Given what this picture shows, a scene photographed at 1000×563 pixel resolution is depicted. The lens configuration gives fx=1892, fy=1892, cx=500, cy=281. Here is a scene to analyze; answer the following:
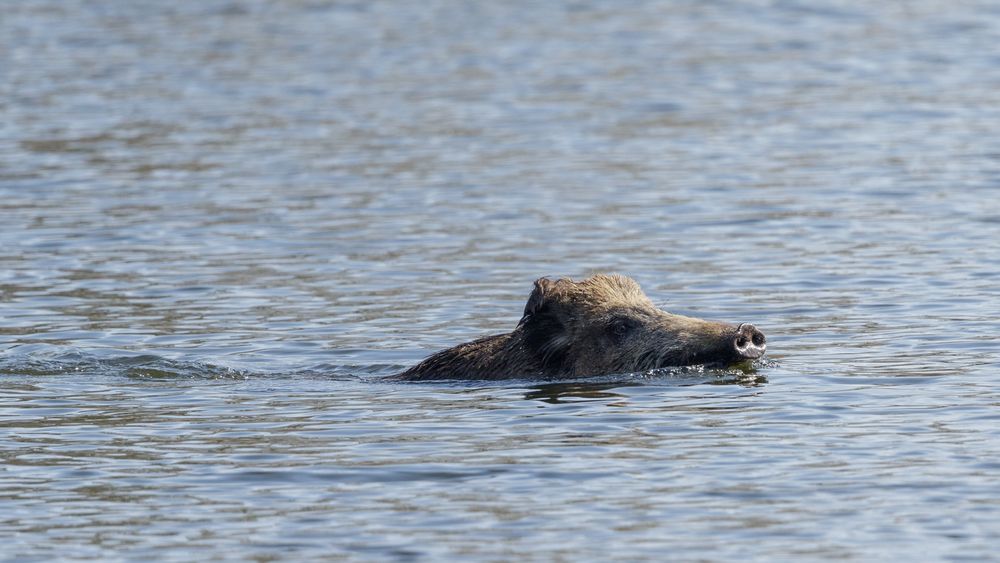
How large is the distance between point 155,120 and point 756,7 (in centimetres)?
2045

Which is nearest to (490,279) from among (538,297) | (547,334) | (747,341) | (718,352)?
(547,334)

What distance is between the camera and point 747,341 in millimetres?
14922

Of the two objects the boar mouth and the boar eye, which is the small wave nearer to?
the boar eye

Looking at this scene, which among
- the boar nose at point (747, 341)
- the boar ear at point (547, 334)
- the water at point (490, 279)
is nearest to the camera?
the water at point (490, 279)

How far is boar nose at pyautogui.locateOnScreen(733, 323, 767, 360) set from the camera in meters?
14.9

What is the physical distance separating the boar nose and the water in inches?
13.3

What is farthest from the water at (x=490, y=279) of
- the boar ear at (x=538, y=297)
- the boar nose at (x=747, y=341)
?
the boar ear at (x=538, y=297)

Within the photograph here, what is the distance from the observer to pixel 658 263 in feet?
73.6

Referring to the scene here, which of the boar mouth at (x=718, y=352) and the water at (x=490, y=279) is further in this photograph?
the boar mouth at (x=718, y=352)

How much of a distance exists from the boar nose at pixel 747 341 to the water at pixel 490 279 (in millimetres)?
338

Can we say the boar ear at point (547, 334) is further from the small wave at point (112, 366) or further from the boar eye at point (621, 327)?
the small wave at point (112, 366)

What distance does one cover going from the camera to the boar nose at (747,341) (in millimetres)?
14883

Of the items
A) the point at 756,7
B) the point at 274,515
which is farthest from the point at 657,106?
the point at 274,515

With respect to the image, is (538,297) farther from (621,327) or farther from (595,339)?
(621,327)
